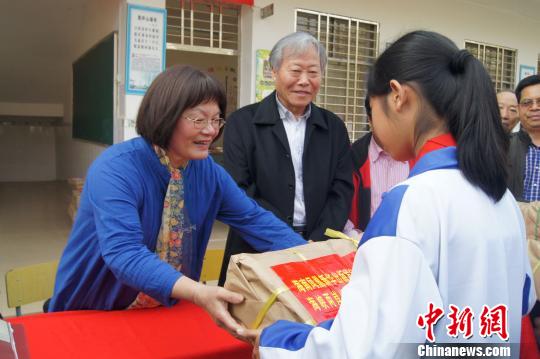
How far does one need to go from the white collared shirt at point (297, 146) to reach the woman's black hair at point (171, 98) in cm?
64

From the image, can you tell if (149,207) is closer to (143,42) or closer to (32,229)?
(143,42)

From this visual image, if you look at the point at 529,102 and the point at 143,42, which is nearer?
the point at 529,102

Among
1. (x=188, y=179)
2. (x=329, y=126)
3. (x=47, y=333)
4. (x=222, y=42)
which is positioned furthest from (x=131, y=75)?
(x=47, y=333)

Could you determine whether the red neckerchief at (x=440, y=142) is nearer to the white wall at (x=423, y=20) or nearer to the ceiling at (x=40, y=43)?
the white wall at (x=423, y=20)

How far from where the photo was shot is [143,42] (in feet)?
13.3

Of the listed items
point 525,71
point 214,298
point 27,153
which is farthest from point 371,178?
point 27,153

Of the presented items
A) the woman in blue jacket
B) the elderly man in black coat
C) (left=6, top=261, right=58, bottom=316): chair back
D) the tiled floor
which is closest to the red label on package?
the woman in blue jacket

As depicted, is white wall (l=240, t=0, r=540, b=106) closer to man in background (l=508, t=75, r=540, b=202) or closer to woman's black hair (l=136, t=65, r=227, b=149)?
man in background (l=508, t=75, r=540, b=202)

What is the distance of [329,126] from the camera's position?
197 cm

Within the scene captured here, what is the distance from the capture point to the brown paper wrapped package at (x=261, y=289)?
94 centimetres

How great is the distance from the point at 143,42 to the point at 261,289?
3550mm

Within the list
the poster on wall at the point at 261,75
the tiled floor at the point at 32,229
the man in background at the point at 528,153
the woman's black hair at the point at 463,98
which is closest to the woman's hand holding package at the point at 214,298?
the woman's black hair at the point at 463,98

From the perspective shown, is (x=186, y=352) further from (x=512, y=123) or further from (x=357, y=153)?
(x=512, y=123)

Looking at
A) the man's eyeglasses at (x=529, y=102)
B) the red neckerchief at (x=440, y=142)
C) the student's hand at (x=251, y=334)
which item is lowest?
the student's hand at (x=251, y=334)
